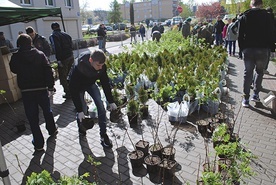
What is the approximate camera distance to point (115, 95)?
486 centimetres

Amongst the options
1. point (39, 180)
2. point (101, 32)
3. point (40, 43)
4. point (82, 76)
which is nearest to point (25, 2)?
point (101, 32)

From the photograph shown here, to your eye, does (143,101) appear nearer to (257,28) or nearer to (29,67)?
(29,67)

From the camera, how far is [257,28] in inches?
175

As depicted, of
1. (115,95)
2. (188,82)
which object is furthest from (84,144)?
(188,82)

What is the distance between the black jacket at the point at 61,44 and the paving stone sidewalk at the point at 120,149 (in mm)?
1513

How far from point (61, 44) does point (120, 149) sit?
3294 millimetres

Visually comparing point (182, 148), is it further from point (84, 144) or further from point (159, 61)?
point (159, 61)

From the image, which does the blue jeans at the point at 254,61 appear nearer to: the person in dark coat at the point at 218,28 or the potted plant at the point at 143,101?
the potted plant at the point at 143,101

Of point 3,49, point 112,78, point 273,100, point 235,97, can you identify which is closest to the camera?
point 273,100

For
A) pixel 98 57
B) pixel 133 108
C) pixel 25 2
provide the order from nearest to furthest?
pixel 98 57
pixel 133 108
pixel 25 2

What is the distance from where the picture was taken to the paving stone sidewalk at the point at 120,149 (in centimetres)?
303

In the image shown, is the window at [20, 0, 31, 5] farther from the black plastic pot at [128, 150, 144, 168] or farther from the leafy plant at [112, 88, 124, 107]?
the black plastic pot at [128, 150, 144, 168]

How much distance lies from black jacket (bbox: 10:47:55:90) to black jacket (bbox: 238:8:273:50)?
3658 millimetres

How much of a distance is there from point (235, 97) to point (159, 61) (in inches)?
108
